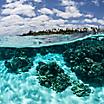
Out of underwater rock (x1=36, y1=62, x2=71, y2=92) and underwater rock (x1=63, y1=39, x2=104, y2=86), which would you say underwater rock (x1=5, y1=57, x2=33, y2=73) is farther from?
underwater rock (x1=63, y1=39, x2=104, y2=86)

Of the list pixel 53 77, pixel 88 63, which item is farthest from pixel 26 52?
pixel 88 63

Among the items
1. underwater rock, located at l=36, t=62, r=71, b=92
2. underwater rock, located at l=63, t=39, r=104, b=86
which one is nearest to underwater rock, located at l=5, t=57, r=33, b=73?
underwater rock, located at l=36, t=62, r=71, b=92

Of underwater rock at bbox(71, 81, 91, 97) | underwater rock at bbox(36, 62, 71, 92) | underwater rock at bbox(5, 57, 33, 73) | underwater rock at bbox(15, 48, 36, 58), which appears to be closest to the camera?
underwater rock at bbox(71, 81, 91, 97)

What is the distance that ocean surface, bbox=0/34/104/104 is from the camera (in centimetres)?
1323

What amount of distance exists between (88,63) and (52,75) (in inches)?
82.9

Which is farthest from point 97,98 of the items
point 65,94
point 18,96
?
point 18,96

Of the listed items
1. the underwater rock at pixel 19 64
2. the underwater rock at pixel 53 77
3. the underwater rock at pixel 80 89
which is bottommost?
the underwater rock at pixel 80 89

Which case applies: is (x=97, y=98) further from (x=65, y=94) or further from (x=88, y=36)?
(x=88, y=36)

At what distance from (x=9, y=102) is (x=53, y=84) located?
8.26 ft

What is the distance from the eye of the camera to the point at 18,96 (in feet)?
44.2

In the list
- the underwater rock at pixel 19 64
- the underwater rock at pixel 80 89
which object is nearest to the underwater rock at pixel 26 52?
the underwater rock at pixel 19 64

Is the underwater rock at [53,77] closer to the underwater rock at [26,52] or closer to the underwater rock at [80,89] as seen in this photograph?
the underwater rock at [80,89]

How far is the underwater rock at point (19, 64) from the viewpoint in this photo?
15137 millimetres

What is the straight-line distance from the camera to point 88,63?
45.7ft
